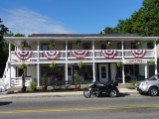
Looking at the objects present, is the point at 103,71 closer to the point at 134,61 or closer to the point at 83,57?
the point at 134,61

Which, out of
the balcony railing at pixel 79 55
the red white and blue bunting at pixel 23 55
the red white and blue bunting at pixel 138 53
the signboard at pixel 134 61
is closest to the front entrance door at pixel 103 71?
the balcony railing at pixel 79 55

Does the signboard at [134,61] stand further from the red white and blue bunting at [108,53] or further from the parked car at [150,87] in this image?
the parked car at [150,87]

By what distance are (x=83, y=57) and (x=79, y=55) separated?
49cm

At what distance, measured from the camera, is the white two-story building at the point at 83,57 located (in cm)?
3488

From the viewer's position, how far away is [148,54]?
3691cm

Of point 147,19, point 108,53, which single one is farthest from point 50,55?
point 147,19

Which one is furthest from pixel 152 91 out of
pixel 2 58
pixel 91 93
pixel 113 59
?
pixel 2 58

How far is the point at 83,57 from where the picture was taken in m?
35.8

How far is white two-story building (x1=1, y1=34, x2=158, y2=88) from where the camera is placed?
114 feet

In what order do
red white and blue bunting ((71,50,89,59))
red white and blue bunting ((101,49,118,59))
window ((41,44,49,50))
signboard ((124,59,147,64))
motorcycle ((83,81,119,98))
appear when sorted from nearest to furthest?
1. motorcycle ((83,81,119,98))
2. red white and blue bunting ((71,50,89,59))
3. red white and blue bunting ((101,49,118,59))
4. signboard ((124,59,147,64))
5. window ((41,44,49,50))

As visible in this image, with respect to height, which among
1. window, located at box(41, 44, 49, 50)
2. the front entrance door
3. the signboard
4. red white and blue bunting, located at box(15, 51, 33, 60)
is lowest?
the front entrance door

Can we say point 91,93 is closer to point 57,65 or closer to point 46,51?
point 46,51

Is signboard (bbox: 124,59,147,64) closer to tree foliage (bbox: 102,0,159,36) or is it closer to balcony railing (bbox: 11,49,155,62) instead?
balcony railing (bbox: 11,49,155,62)

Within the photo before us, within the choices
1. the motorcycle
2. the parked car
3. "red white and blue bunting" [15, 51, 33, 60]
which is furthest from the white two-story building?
the parked car
